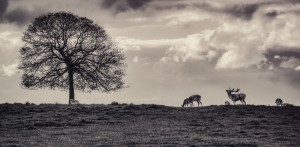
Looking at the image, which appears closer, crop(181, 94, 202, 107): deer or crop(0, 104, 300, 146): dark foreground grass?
crop(0, 104, 300, 146): dark foreground grass

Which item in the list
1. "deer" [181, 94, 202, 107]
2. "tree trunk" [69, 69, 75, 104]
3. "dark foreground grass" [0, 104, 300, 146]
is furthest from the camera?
"tree trunk" [69, 69, 75, 104]

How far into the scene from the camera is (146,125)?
1196 inches

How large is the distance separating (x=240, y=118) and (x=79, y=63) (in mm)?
19099

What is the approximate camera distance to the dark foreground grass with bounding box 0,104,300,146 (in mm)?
25219

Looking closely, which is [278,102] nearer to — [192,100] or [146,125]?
[192,100]

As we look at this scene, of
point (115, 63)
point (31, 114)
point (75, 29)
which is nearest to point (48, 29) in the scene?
point (75, 29)

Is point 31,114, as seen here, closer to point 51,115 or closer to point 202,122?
point 51,115

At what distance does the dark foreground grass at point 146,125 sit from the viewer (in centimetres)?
2522

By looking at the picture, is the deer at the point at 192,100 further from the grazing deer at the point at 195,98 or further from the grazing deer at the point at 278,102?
the grazing deer at the point at 278,102

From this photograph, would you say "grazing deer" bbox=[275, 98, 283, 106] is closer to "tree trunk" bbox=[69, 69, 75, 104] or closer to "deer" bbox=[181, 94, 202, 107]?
"deer" bbox=[181, 94, 202, 107]

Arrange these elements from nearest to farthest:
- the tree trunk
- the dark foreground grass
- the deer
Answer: the dark foreground grass
the deer
the tree trunk

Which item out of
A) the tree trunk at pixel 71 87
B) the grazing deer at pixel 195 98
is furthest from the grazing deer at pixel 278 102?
the tree trunk at pixel 71 87

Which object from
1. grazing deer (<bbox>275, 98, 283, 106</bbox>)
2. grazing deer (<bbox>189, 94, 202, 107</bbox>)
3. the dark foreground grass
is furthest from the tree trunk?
grazing deer (<bbox>275, 98, 283, 106</bbox>)

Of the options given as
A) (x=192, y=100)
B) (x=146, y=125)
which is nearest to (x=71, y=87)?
(x=192, y=100)
